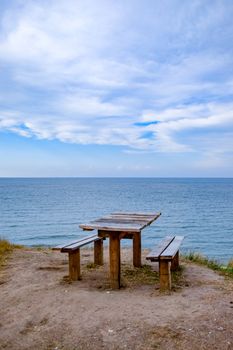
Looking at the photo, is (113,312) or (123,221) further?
(123,221)

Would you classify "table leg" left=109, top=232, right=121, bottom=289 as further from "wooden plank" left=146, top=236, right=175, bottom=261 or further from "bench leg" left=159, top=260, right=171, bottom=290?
"bench leg" left=159, top=260, right=171, bottom=290

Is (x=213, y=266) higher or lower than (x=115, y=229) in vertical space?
lower

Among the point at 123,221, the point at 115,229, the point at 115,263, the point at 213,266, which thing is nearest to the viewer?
the point at 115,229

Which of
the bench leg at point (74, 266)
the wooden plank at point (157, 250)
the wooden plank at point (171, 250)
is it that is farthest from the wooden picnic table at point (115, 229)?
the bench leg at point (74, 266)

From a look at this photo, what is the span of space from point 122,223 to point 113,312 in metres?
1.65

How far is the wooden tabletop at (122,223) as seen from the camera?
563 centimetres

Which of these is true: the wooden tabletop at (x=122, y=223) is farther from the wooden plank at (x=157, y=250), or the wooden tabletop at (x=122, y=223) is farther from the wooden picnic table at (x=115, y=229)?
the wooden plank at (x=157, y=250)

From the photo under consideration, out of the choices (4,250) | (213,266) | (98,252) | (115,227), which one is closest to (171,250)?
(115,227)

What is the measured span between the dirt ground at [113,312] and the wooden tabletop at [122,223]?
3.35 ft

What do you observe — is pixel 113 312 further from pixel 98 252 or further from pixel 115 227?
pixel 98 252

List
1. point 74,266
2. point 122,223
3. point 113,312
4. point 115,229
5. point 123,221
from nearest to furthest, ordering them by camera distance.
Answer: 1. point 113,312
2. point 115,229
3. point 122,223
4. point 123,221
5. point 74,266

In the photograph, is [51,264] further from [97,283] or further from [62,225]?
[62,225]

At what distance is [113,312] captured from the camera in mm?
4809

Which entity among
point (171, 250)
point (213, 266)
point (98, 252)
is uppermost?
point (171, 250)
